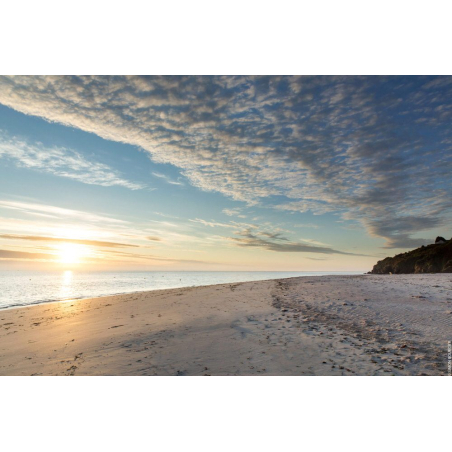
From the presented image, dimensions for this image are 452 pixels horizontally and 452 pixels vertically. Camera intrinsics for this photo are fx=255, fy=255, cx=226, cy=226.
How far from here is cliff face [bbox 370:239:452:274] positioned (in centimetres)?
4100

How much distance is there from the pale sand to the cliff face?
3382 centimetres

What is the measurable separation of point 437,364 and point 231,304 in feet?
35.2

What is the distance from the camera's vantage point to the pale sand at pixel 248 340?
6.95m

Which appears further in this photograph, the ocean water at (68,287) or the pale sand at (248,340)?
the ocean water at (68,287)

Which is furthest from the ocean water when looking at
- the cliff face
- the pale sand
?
the cliff face

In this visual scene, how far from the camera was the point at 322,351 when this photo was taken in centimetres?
773

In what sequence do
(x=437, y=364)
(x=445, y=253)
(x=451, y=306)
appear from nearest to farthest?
(x=437, y=364) → (x=451, y=306) → (x=445, y=253)

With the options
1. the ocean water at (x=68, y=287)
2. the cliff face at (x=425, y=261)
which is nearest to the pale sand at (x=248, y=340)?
the ocean water at (x=68, y=287)

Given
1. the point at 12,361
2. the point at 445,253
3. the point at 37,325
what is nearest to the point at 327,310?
the point at 12,361

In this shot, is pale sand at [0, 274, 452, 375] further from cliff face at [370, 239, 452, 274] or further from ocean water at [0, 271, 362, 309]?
cliff face at [370, 239, 452, 274]

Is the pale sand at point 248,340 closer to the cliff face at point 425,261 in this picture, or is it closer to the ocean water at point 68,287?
the ocean water at point 68,287

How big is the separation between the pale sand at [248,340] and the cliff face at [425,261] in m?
33.8

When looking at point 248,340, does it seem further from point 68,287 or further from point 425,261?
point 68,287

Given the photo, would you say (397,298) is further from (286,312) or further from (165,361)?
(165,361)
